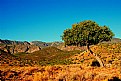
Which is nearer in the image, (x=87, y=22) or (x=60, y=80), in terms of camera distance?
(x=60, y=80)

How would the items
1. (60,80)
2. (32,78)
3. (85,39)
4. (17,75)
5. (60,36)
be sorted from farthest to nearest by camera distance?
(60,36) < (85,39) < (17,75) < (32,78) < (60,80)

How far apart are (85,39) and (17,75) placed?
16.3 m

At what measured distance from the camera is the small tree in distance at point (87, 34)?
1401 inches

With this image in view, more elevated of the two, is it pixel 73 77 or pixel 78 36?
pixel 78 36

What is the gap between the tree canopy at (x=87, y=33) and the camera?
3559 cm

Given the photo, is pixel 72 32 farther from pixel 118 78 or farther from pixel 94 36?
pixel 118 78

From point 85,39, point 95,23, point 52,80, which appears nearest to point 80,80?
point 52,80

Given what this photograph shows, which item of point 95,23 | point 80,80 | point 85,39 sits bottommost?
point 80,80

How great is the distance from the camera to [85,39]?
35531mm

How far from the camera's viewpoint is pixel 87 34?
35.1m

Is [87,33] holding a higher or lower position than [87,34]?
higher

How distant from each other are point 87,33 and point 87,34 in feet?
0.52

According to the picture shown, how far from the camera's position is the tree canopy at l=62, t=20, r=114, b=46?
35594 millimetres

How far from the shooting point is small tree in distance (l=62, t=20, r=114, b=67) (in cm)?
3559
